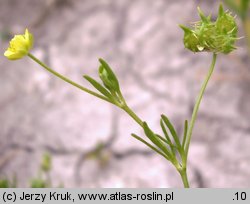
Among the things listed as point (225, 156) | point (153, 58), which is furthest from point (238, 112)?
point (153, 58)

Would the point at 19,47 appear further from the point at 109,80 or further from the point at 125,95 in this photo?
the point at 125,95

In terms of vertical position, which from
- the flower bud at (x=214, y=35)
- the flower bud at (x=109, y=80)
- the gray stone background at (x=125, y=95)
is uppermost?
the gray stone background at (x=125, y=95)

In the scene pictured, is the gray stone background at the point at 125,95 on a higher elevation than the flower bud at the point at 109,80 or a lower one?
higher

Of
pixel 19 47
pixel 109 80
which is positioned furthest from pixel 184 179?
pixel 19 47

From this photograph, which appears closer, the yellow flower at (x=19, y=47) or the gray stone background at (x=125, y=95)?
the yellow flower at (x=19, y=47)

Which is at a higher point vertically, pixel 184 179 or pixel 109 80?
pixel 109 80

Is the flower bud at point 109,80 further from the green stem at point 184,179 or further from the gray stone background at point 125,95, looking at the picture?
the gray stone background at point 125,95

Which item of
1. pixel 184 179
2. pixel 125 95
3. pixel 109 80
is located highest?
pixel 125 95

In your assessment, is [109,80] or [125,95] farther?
[125,95]

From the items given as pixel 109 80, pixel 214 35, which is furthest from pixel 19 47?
pixel 214 35

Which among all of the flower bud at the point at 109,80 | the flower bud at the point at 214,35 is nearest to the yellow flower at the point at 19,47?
the flower bud at the point at 109,80
